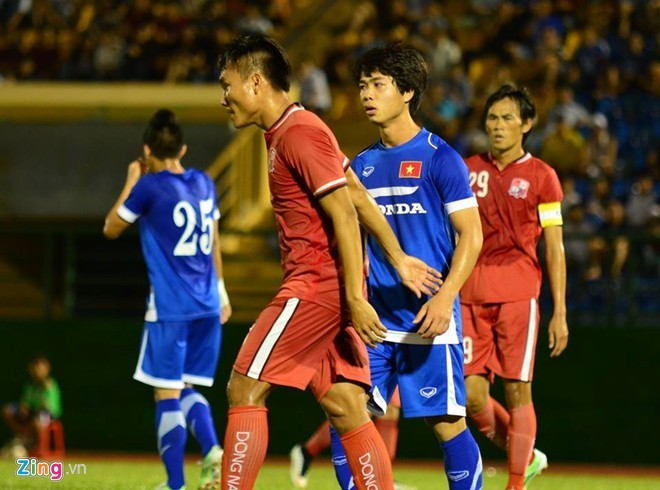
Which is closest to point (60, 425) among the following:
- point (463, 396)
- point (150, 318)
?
point (150, 318)

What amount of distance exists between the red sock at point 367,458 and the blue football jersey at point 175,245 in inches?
123

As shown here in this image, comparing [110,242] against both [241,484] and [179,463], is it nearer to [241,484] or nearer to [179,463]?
[179,463]

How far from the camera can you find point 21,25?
73.4 ft

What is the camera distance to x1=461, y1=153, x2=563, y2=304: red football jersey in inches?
324

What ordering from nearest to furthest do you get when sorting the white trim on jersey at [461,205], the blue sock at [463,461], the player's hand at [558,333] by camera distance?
1. the white trim on jersey at [461,205]
2. the blue sock at [463,461]
3. the player's hand at [558,333]

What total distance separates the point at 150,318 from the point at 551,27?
35.2ft

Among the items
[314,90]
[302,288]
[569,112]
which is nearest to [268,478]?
[302,288]

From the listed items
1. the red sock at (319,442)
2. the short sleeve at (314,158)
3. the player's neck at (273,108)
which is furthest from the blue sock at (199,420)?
the short sleeve at (314,158)

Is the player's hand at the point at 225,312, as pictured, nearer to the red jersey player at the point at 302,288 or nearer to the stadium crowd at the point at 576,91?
the red jersey player at the point at 302,288

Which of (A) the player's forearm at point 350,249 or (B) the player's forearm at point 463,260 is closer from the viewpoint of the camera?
(A) the player's forearm at point 350,249

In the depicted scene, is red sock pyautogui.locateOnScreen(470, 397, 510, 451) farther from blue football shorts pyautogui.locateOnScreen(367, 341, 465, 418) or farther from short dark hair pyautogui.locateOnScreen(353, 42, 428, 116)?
short dark hair pyautogui.locateOnScreen(353, 42, 428, 116)

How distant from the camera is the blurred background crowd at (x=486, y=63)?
595 inches

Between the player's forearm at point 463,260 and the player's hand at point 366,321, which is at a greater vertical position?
the player's forearm at point 463,260

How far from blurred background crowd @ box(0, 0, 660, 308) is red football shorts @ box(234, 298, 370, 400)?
8.21 m
